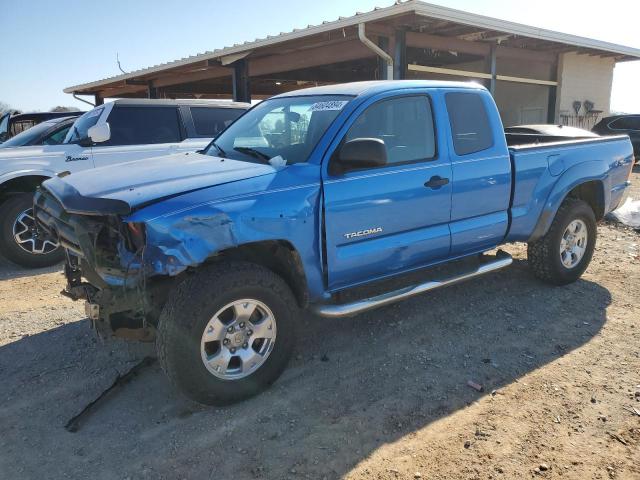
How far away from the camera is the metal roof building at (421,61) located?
32.9 ft

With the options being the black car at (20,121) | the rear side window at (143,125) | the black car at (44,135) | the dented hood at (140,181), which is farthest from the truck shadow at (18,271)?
the black car at (20,121)

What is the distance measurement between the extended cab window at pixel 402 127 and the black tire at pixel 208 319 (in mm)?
1306

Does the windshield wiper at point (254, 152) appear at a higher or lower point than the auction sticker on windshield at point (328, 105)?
lower

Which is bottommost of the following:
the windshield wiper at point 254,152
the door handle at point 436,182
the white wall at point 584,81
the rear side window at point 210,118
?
the door handle at point 436,182

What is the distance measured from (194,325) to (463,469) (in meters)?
1.64

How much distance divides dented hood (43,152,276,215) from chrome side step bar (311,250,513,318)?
1.02 metres

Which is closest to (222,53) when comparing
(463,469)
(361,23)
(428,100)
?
(361,23)

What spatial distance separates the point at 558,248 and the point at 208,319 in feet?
12.1

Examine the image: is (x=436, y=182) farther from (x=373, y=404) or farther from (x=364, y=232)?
(x=373, y=404)

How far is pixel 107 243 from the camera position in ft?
10.2

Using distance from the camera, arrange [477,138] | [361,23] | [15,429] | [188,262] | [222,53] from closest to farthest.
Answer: [188,262] < [15,429] < [477,138] < [361,23] < [222,53]

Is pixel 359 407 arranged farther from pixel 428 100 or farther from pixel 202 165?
pixel 428 100

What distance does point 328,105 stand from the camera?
12.4ft

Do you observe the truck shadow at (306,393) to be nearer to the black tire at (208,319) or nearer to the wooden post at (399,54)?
the black tire at (208,319)
